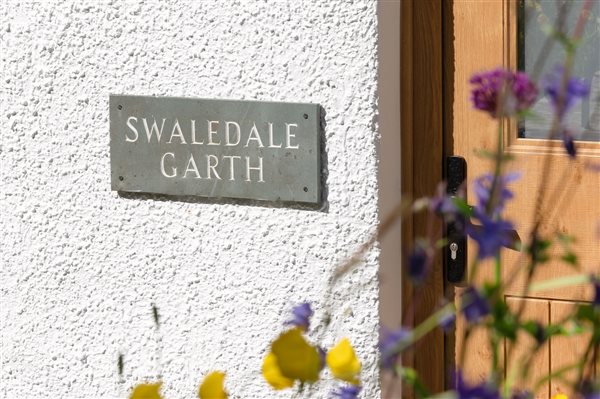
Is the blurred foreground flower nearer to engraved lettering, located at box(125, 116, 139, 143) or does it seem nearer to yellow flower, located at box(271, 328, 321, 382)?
yellow flower, located at box(271, 328, 321, 382)

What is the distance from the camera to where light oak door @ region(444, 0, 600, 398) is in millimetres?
3104

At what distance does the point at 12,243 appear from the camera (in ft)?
11.6

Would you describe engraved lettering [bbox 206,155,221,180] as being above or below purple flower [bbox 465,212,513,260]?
above

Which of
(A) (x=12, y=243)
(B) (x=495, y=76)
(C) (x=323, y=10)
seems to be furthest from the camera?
(A) (x=12, y=243)

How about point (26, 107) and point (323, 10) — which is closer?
point (323, 10)

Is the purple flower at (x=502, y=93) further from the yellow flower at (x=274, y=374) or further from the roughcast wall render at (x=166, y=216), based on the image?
the roughcast wall render at (x=166, y=216)

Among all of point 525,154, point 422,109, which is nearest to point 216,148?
point 422,109

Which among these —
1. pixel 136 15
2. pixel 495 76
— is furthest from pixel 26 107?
pixel 495 76

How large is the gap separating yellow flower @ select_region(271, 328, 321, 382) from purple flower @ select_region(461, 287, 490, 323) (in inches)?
5.7

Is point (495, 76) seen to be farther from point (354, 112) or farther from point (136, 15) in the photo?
point (136, 15)

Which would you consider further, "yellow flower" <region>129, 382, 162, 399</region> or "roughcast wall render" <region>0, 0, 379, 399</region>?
"roughcast wall render" <region>0, 0, 379, 399</region>

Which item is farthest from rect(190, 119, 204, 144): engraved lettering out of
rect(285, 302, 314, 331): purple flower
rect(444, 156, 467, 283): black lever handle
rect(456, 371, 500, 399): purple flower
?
rect(456, 371, 500, 399): purple flower

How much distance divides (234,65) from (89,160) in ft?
1.80

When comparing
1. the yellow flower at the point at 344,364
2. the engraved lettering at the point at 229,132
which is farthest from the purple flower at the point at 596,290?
the engraved lettering at the point at 229,132
